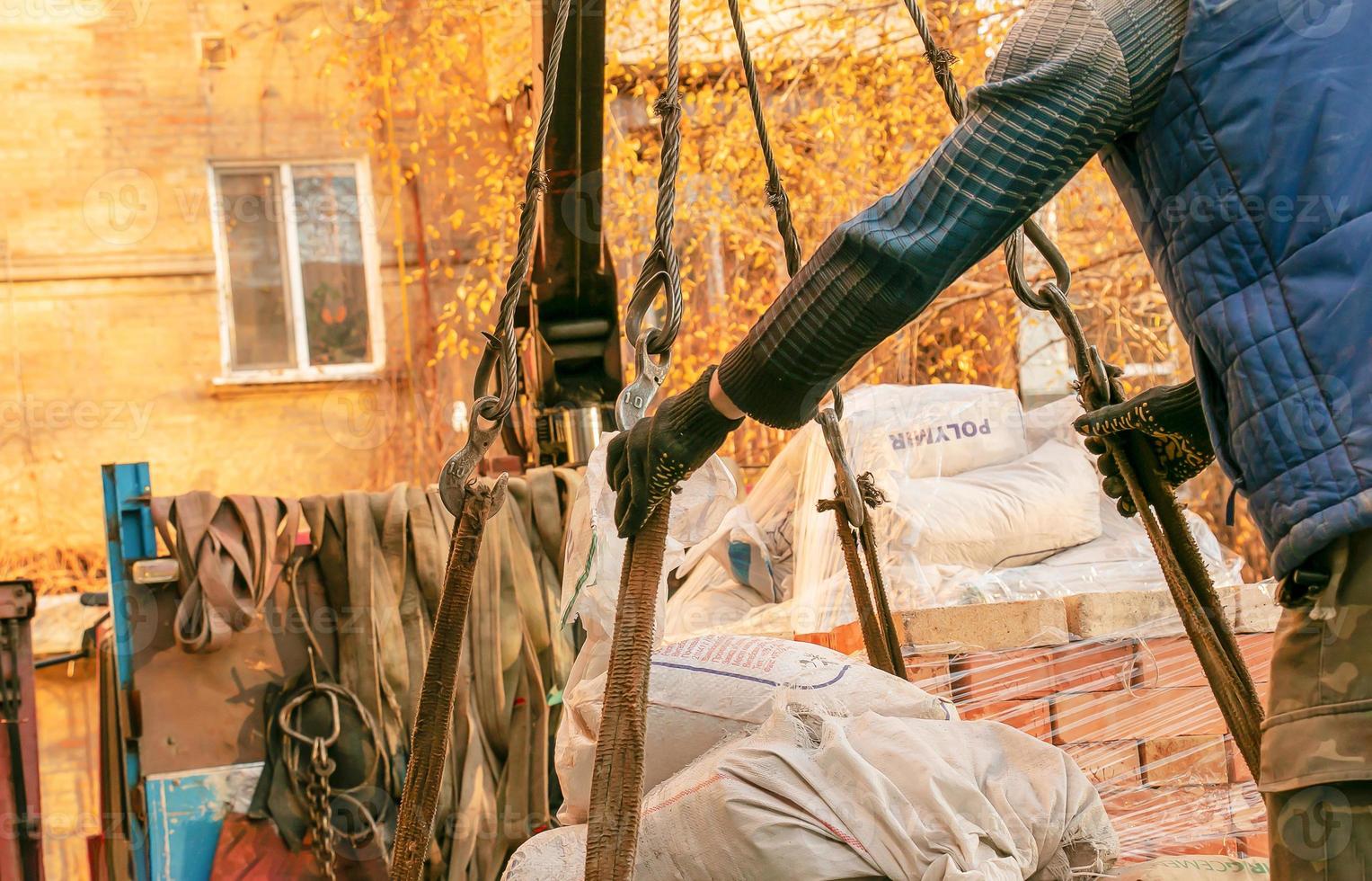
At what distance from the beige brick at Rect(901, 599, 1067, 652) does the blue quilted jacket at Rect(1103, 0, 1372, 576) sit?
190 cm

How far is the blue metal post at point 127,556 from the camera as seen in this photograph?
4.31m

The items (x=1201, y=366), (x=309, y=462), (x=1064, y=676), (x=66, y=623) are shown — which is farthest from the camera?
(x=309, y=462)

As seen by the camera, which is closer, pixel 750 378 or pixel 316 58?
pixel 750 378

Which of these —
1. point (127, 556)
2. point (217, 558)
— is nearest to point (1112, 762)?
point (217, 558)

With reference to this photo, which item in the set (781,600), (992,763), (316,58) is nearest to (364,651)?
(781,600)

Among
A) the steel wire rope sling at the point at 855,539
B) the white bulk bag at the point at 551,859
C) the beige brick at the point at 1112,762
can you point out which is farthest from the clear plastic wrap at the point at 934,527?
the white bulk bag at the point at 551,859

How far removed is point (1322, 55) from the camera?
5.27ft

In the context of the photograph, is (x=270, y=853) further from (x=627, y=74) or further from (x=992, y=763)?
(x=627, y=74)

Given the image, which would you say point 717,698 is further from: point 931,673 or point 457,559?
point 931,673

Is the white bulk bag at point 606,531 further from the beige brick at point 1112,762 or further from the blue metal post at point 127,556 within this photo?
the blue metal post at point 127,556

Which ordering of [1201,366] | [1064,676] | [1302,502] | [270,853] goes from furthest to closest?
1. [270,853]
2. [1064,676]
3. [1201,366]
4. [1302,502]

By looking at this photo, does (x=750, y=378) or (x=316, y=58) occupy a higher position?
(x=316, y=58)

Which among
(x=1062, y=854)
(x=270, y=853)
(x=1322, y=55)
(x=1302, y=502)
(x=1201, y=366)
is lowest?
(x=270, y=853)

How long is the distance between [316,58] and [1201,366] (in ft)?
33.5
